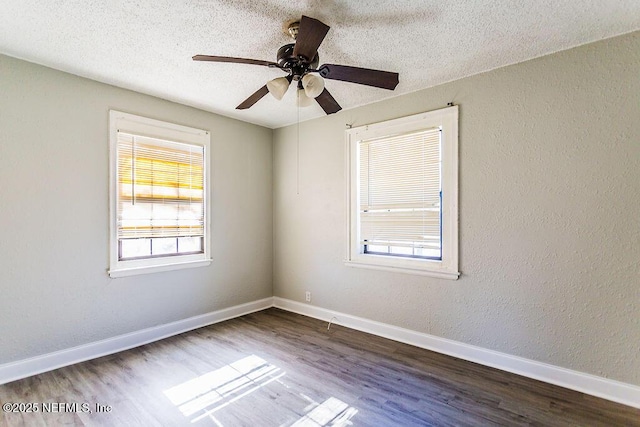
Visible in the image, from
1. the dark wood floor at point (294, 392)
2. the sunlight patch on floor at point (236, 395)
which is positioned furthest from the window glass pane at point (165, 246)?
the sunlight patch on floor at point (236, 395)

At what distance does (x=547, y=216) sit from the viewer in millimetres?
2387

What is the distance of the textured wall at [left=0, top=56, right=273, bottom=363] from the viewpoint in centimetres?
240

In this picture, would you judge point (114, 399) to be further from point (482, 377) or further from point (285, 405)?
point (482, 377)

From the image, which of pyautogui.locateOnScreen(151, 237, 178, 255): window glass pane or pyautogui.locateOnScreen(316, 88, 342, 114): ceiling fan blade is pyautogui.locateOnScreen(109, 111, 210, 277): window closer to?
pyautogui.locateOnScreen(151, 237, 178, 255): window glass pane

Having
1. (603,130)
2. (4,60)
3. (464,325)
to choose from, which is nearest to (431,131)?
(603,130)

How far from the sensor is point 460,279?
9.16 feet

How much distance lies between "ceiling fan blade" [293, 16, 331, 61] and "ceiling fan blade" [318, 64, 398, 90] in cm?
14

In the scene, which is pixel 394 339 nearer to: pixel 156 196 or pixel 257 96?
pixel 257 96

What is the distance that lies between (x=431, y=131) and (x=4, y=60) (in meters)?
3.60

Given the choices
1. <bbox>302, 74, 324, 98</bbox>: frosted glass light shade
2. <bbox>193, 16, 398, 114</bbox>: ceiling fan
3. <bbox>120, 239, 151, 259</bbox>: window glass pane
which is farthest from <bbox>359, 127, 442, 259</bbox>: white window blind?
<bbox>120, 239, 151, 259</bbox>: window glass pane

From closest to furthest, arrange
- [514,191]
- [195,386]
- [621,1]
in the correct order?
[621,1], [195,386], [514,191]

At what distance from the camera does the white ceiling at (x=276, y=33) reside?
6.05ft

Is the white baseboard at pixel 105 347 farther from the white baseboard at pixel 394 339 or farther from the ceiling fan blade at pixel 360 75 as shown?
the ceiling fan blade at pixel 360 75

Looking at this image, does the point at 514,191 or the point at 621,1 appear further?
the point at 514,191
